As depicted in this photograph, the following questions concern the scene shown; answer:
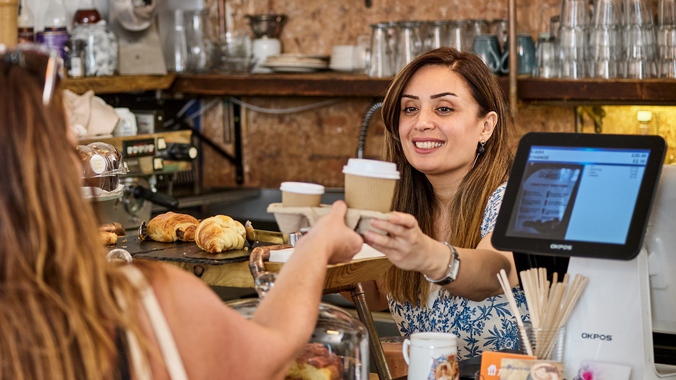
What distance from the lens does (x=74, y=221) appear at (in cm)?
114

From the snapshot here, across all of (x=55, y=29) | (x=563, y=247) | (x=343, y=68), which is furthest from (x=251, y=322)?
(x=343, y=68)

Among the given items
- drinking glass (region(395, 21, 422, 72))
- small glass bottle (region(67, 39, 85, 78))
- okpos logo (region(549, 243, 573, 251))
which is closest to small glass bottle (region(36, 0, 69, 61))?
small glass bottle (region(67, 39, 85, 78))

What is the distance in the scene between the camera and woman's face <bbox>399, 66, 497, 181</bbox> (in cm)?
240

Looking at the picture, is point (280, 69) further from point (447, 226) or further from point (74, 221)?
point (74, 221)

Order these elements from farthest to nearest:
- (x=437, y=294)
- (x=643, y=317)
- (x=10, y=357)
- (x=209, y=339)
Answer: (x=437, y=294) → (x=643, y=317) → (x=209, y=339) → (x=10, y=357)

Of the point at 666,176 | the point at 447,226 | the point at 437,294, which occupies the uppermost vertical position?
the point at 666,176

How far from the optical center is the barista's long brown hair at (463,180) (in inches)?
92.5

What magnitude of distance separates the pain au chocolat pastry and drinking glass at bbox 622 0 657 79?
8.22 feet

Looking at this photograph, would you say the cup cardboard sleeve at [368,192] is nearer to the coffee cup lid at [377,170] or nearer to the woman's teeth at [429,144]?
the coffee cup lid at [377,170]

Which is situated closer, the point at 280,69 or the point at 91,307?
the point at 91,307

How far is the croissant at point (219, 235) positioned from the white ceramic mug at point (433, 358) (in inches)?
24.3

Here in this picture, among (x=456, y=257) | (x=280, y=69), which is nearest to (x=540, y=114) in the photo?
(x=280, y=69)

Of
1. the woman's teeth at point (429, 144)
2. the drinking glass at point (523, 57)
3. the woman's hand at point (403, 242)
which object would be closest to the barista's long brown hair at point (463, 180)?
the woman's teeth at point (429, 144)

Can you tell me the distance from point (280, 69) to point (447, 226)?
2.28 meters
